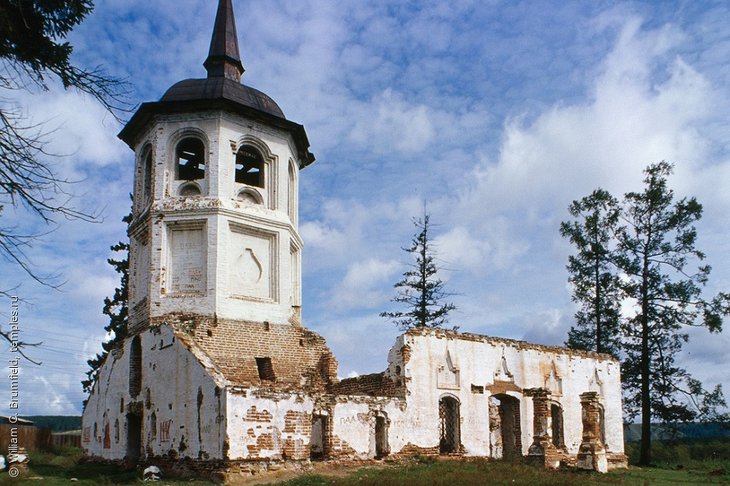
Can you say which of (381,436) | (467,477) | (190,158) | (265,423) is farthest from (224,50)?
(467,477)

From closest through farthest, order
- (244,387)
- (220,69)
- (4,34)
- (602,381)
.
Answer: (4,34) → (244,387) → (220,69) → (602,381)

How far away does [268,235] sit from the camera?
19875 millimetres

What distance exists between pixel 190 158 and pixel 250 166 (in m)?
1.82

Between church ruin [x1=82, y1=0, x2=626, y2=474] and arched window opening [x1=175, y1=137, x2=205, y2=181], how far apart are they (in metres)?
0.07

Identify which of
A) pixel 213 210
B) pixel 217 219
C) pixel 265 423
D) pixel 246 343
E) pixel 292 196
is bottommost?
pixel 265 423

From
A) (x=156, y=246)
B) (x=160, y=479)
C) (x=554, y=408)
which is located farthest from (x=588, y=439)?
(x=156, y=246)

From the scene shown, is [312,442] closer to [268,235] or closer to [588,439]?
[268,235]

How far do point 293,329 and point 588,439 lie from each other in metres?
9.01

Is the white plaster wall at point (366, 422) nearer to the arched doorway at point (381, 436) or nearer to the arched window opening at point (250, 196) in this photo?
the arched doorway at point (381, 436)

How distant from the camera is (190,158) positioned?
70.2ft

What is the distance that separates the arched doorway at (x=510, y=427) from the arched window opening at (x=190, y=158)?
445 inches

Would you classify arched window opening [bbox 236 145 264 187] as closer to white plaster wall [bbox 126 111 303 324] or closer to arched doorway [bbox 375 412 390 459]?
white plaster wall [bbox 126 111 303 324]

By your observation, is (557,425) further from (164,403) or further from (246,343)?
(164,403)

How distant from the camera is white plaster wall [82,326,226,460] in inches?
597
